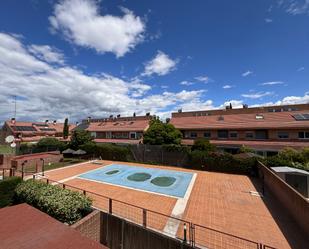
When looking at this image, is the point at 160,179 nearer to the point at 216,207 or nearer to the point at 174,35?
the point at 216,207

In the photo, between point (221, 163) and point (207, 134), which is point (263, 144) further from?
point (221, 163)

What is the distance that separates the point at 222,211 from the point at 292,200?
3.45 m

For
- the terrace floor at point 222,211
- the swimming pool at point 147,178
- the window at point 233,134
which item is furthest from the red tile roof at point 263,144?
the swimming pool at point 147,178

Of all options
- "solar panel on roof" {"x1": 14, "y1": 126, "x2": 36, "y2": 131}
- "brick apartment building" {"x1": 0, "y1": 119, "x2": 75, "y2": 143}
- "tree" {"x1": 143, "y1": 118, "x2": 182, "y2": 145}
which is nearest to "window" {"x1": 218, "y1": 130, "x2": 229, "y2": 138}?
"tree" {"x1": 143, "y1": 118, "x2": 182, "y2": 145}

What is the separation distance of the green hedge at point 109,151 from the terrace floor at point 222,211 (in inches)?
406

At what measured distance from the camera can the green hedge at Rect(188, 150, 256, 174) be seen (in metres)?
18.2

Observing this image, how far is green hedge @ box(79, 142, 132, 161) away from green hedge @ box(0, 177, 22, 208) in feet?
51.3

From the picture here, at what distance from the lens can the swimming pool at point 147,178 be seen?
14.4m

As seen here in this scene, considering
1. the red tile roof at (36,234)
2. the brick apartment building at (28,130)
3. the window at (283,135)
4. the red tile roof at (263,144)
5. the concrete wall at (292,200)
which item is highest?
the brick apartment building at (28,130)

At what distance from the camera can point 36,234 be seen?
5.05 metres

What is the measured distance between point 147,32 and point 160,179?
13.5m

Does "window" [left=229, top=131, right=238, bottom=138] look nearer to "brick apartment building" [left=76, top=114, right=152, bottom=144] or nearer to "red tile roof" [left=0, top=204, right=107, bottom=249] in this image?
"brick apartment building" [left=76, top=114, right=152, bottom=144]

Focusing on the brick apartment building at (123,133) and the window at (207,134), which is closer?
the window at (207,134)

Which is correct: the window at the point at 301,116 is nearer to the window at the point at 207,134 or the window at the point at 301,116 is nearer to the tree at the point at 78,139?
the window at the point at 207,134
